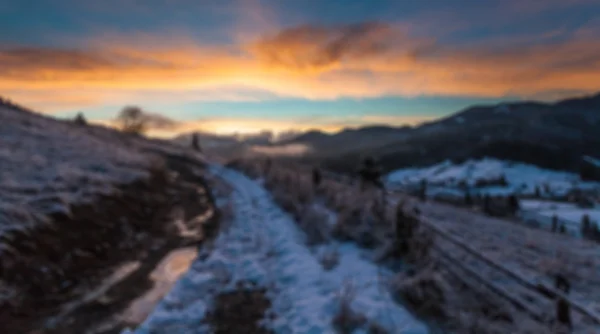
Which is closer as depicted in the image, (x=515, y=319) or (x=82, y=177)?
(x=515, y=319)

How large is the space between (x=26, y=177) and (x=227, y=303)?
29.5 feet

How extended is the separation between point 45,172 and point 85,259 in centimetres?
602

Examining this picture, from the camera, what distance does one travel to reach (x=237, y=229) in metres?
12.2

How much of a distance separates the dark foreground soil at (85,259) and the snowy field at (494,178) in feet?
401

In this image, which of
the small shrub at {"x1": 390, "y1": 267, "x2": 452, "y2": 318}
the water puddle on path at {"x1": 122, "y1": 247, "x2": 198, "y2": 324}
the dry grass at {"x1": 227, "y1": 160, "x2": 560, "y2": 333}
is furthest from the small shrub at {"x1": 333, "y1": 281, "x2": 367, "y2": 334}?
the water puddle on path at {"x1": 122, "y1": 247, "x2": 198, "y2": 324}

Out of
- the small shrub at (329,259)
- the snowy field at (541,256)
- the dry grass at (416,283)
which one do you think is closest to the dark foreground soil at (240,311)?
the dry grass at (416,283)

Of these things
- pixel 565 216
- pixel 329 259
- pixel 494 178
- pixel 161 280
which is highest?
pixel 329 259

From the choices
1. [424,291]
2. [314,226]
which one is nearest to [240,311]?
[424,291]

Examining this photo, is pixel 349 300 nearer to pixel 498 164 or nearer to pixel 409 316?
pixel 409 316

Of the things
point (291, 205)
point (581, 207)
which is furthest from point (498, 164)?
point (291, 205)

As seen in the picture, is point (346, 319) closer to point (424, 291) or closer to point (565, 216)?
point (424, 291)

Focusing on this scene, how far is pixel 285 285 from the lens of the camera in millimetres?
7754

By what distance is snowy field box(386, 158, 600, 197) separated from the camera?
134 meters

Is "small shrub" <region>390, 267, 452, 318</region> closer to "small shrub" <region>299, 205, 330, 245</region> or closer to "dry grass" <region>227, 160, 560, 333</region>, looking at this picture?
"dry grass" <region>227, 160, 560, 333</region>
